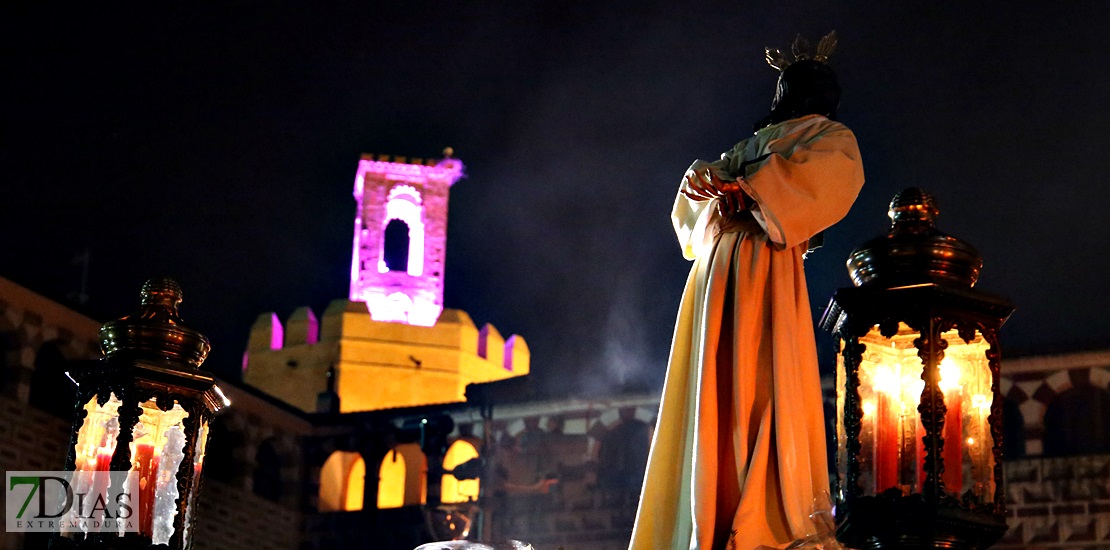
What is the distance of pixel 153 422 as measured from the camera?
673 cm

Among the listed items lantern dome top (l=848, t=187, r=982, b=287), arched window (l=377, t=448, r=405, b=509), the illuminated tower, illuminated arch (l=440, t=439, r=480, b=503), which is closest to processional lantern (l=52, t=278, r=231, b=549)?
lantern dome top (l=848, t=187, r=982, b=287)

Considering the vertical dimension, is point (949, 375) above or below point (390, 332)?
below

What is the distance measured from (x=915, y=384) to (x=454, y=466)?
1349cm

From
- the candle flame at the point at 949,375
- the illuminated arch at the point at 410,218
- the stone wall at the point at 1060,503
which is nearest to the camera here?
the candle flame at the point at 949,375

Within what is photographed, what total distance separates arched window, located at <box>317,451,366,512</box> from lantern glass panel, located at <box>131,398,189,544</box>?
40.8 ft

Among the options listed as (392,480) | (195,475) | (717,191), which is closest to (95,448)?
(195,475)

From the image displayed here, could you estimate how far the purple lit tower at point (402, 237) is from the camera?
22156 mm

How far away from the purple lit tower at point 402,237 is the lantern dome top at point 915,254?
16912 mm

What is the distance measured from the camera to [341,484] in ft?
62.7

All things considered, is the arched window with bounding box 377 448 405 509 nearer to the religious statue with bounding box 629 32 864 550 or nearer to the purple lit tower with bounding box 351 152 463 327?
the purple lit tower with bounding box 351 152 463 327

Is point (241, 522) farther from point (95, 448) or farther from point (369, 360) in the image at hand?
→ point (95, 448)

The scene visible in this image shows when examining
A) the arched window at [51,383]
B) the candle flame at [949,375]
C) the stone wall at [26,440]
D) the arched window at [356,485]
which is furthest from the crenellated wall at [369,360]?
the candle flame at [949,375]

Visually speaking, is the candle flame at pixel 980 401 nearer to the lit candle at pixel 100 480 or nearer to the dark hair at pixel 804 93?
the dark hair at pixel 804 93

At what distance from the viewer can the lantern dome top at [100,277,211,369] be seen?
21.6 feet
